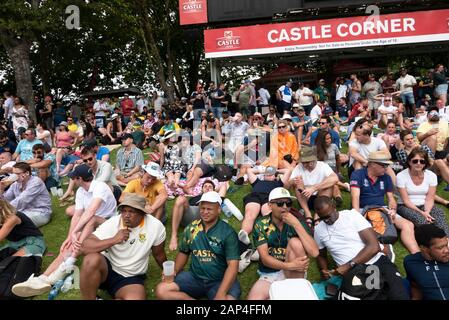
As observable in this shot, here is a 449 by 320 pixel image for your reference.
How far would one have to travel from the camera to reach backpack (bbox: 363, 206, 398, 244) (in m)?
4.65

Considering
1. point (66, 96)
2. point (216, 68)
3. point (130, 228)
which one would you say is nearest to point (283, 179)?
point (130, 228)

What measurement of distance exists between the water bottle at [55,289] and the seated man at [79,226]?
5 cm

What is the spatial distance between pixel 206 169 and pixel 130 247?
3.40m

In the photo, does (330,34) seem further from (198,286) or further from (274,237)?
(198,286)

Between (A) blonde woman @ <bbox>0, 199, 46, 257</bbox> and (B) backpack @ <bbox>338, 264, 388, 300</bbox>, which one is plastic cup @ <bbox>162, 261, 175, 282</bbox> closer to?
(B) backpack @ <bbox>338, 264, 388, 300</bbox>

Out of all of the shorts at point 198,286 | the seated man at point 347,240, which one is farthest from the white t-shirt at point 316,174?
the shorts at point 198,286

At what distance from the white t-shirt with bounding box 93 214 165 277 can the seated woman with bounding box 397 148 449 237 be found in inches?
139

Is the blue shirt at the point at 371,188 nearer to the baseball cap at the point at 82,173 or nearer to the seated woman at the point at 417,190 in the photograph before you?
the seated woman at the point at 417,190

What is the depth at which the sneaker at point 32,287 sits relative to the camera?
4.14 m

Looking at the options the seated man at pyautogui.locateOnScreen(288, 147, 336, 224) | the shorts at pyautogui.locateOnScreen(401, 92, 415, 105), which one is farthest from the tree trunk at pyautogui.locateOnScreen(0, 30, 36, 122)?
the shorts at pyautogui.locateOnScreen(401, 92, 415, 105)

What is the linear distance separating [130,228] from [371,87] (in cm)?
1294

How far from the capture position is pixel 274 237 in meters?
4.07

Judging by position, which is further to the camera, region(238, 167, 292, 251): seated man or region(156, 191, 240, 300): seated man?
region(238, 167, 292, 251): seated man

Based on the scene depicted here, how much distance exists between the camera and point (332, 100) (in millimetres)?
16719
